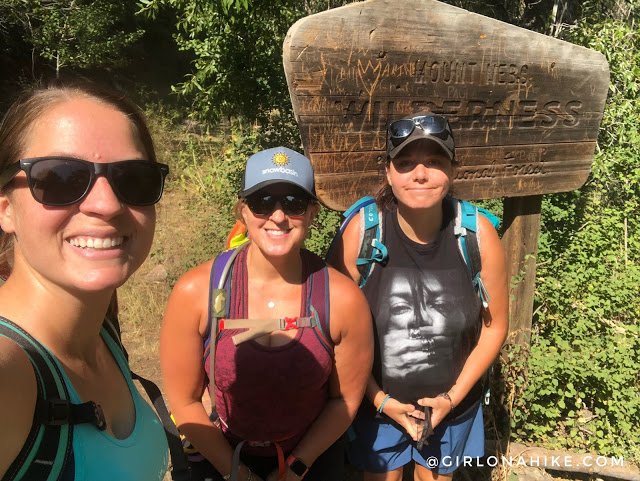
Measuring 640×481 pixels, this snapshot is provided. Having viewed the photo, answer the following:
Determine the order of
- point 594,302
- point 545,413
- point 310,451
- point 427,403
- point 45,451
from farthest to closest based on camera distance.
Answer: point 594,302 → point 545,413 → point 427,403 → point 310,451 → point 45,451

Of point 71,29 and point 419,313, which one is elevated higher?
point 71,29

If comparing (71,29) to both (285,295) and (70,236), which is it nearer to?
(285,295)

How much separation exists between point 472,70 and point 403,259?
1.34 metres

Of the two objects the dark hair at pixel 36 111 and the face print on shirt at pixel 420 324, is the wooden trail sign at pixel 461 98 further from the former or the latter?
the dark hair at pixel 36 111

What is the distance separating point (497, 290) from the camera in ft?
7.25

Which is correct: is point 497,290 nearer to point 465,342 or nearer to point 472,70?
point 465,342

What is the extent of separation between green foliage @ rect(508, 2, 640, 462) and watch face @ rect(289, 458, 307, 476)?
1.93 metres

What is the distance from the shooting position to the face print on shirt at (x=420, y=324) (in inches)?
83.2

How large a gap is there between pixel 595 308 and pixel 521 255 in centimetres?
110

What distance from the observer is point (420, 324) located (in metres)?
2.11

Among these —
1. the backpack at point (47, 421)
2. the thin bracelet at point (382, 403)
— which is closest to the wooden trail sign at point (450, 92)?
the thin bracelet at point (382, 403)

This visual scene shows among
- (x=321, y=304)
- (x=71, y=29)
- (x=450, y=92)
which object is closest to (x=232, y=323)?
(x=321, y=304)

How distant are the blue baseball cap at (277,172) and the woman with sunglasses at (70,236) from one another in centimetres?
56

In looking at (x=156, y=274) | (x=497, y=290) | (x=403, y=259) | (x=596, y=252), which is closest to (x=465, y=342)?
(x=497, y=290)
